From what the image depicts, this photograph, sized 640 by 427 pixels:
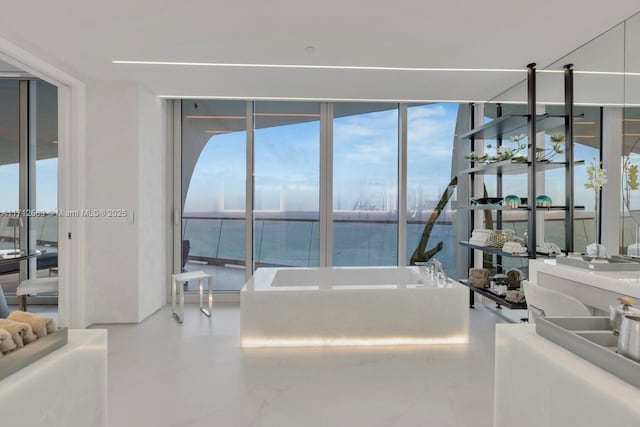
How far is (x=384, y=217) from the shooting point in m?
4.54

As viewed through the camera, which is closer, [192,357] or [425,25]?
[425,25]

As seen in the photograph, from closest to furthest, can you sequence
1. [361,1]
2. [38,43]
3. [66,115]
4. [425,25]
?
[361,1], [425,25], [38,43], [66,115]

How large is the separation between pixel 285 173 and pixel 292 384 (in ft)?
8.98

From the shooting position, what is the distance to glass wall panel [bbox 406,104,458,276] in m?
4.51

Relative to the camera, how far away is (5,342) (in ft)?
3.29

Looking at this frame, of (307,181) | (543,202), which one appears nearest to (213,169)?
(307,181)

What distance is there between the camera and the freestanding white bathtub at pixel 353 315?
283 centimetres

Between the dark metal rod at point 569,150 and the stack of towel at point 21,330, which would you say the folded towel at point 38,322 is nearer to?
the stack of towel at point 21,330

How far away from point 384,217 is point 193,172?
251 centimetres

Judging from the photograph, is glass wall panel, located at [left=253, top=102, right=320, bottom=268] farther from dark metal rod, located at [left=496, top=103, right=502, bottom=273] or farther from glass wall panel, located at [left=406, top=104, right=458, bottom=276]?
dark metal rod, located at [left=496, top=103, right=502, bottom=273]

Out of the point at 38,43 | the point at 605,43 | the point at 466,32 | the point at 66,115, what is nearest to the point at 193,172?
the point at 66,115

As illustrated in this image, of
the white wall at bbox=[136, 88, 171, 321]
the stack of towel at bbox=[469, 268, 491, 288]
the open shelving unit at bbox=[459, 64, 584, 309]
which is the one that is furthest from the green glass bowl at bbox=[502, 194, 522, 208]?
the white wall at bbox=[136, 88, 171, 321]

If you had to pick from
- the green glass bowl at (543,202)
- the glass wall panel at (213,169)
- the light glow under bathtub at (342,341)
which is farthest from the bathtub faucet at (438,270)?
the glass wall panel at (213,169)

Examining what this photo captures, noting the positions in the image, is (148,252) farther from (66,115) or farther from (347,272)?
(347,272)
